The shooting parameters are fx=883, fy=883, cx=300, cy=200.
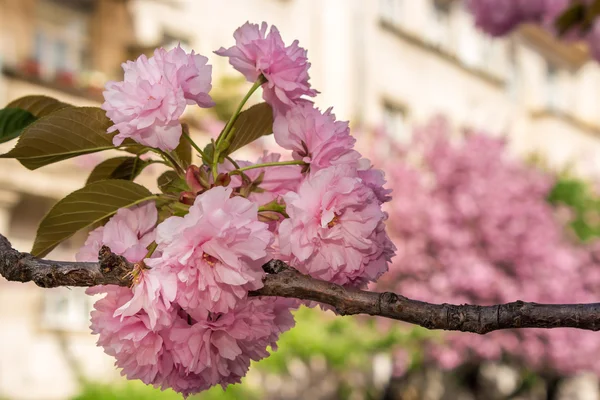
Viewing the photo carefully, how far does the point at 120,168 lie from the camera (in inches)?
49.8

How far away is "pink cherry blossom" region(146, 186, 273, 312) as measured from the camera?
103 cm

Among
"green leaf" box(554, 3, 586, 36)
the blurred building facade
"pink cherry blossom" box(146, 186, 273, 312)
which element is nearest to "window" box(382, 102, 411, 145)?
the blurred building facade

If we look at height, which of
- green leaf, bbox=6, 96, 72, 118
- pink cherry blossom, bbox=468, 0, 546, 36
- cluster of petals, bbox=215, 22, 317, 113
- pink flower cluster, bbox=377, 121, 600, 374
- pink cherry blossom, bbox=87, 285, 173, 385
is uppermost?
pink flower cluster, bbox=377, 121, 600, 374

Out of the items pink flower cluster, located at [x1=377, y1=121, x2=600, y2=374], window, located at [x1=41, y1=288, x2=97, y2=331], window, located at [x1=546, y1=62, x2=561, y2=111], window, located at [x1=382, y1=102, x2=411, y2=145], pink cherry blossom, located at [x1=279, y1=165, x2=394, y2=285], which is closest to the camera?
pink cherry blossom, located at [x1=279, y1=165, x2=394, y2=285]

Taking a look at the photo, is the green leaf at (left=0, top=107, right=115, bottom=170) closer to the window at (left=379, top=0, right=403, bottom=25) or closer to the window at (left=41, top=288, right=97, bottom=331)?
the window at (left=41, top=288, right=97, bottom=331)

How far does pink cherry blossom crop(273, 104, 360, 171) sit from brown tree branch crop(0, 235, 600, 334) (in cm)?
17

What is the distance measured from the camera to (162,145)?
112 cm

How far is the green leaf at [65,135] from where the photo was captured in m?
1.13

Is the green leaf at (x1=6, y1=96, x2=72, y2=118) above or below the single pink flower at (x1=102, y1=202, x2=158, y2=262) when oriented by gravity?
above

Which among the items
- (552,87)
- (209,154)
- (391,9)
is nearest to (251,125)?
(209,154)

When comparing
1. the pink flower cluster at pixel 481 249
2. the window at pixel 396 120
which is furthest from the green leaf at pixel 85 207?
the window at pixel 396 120

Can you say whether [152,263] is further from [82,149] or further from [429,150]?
[429,150]

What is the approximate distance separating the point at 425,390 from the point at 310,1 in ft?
20.6

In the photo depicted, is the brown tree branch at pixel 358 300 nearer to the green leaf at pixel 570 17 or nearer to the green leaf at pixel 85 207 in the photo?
the green leaf at pixel 85 207
